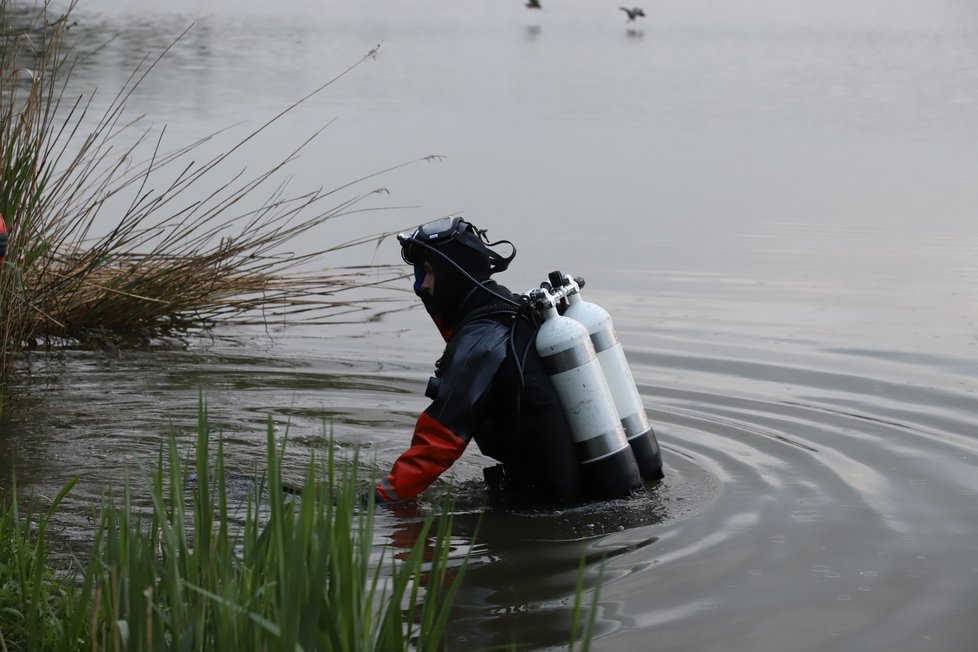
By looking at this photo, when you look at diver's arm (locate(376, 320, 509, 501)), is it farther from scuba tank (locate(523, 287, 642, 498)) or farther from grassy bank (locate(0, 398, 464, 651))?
grassy bank (locate(0, 398, 464, 651))

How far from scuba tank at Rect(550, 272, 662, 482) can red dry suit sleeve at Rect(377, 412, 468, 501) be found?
27.2 inches

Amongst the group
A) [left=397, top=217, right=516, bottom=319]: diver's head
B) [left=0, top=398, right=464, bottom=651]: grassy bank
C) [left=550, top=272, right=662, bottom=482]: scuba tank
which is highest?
[left=397, top=217, right=516, bottom=319]: diver's head

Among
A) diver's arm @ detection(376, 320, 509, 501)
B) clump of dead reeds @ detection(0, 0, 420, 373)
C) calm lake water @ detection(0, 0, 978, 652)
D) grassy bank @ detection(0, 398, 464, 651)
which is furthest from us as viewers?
clump of dead reeds @ detection(0, 0, 420, 373)

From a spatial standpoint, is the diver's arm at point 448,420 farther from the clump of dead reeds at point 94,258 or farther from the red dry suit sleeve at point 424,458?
the clump of dead reeds at point 94,258

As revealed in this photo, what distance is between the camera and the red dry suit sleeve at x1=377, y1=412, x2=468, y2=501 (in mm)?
4781

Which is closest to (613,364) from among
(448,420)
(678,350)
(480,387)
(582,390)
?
(582,390)

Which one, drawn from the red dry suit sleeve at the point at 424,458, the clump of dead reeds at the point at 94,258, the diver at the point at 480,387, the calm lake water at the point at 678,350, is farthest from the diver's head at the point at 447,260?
the clump of dead reeds at the point at 94,258

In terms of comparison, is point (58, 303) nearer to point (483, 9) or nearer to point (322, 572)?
point (322, 572)

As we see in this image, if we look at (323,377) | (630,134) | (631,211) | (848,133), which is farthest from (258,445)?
(848,133)

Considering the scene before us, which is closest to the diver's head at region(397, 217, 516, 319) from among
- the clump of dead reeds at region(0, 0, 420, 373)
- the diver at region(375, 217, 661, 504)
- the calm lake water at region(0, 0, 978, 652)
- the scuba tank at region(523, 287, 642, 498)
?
the diver at region(375, 217, 661, 504)

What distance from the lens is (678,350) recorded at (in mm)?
8023

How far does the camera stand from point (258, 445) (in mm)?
6062

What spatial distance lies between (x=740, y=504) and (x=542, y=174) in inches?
353

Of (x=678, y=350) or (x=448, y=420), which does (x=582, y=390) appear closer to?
(x=448, y=420)
